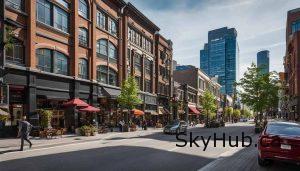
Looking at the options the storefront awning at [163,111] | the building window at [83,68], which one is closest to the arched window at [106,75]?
the building window at [83,68]

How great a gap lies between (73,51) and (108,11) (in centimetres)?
1092

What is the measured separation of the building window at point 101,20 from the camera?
1699 inches

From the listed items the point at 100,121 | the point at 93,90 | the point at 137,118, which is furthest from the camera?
the point at 137,118

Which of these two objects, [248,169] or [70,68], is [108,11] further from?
[248,169]

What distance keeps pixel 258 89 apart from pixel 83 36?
29004 mm

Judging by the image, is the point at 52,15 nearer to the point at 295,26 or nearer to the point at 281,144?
the point at 281,144

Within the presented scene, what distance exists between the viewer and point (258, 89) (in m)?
55.6

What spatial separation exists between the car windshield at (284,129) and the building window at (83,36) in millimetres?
28754

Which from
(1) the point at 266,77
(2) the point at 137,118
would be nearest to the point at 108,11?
(2) the point at 137,118

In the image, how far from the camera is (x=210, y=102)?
76688mm

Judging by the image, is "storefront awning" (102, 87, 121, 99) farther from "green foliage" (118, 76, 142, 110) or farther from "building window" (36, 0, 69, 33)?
"building window" (36, 0, 69, 33)

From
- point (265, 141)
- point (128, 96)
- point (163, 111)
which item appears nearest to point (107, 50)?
point (128, 96)

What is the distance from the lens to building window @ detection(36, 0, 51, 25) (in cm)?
3167

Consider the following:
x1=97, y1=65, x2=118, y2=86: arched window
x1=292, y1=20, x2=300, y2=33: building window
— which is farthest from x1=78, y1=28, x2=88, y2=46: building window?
x1=292, y1=20, x2=300, y2=33: building window
